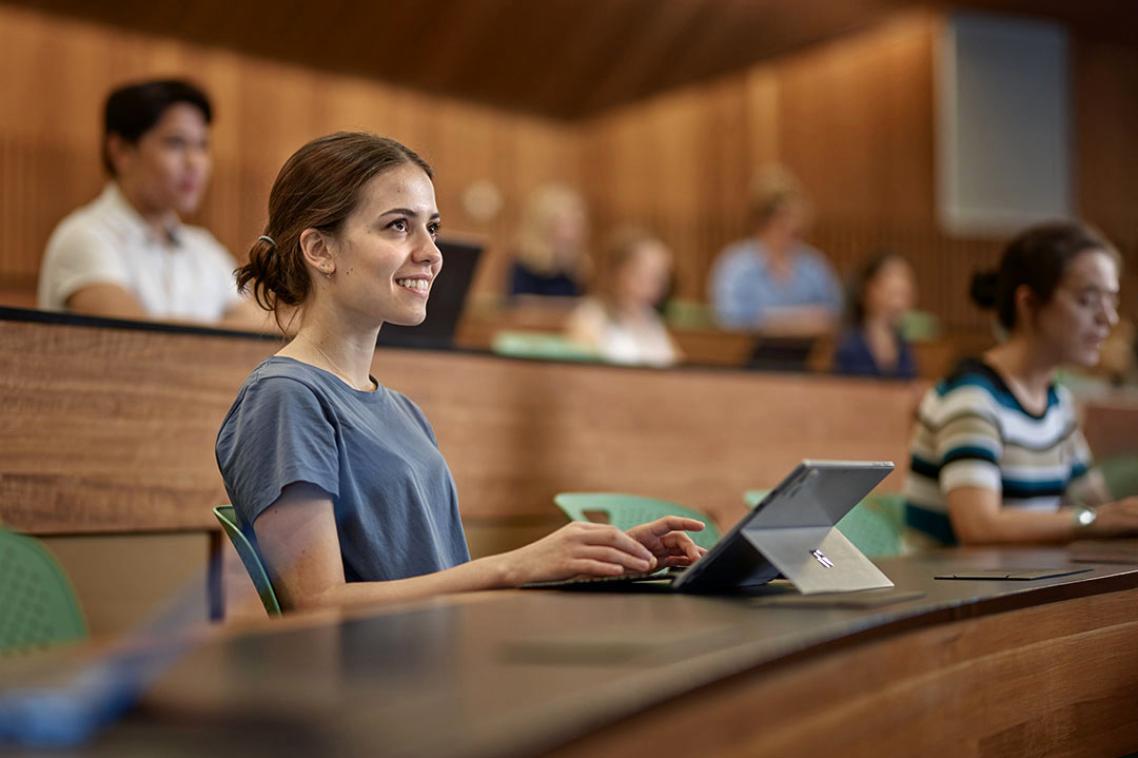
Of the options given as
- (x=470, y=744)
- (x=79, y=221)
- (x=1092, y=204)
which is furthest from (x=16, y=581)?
(x=1092, y=204)


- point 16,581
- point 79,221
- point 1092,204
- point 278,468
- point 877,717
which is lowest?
point 877,717

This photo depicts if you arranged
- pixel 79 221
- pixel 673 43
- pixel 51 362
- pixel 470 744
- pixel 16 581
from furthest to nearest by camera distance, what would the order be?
1. pixel 673 43
2. pixel 79 221
3. pixel 51 362
4. pixel 16 581
5. pixel 470 744

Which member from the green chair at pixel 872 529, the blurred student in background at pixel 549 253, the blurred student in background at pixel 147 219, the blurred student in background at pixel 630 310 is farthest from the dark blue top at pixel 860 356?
the blurred student in background at pixel 147 219

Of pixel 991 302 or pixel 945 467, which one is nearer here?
pixel 945 467

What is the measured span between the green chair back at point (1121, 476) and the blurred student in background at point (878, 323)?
4.61 ft

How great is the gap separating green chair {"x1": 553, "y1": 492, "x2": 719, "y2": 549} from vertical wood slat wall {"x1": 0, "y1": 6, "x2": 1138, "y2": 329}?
5882mm

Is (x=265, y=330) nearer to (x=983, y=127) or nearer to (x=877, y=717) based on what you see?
(x=877, y=717)

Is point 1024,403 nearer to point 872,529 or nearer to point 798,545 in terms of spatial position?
point 872,529

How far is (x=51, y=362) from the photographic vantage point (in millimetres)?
2369

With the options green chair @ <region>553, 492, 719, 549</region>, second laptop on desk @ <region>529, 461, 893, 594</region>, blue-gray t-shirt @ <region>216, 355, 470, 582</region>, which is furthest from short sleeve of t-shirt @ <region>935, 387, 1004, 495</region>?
blue-gray t-shirt @ <region>216, 355, 470, 582</region>

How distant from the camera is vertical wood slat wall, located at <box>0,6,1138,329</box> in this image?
Answer: 8.27m

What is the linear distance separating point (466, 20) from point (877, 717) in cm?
742

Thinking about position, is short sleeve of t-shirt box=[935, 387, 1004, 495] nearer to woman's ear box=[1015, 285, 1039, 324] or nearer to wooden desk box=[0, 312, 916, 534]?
woman's ear box=[1015, 285, 1039, 324]

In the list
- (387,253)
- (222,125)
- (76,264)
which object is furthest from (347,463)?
(222,125)
